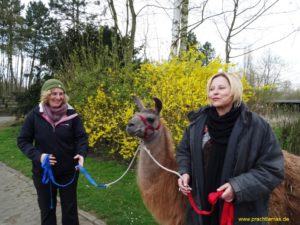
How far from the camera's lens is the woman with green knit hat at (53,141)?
3.38 meters

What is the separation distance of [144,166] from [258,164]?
48.1 inches

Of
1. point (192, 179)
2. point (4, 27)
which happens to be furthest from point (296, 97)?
point (192, 179)

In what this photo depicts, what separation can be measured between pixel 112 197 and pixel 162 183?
9.51 feet

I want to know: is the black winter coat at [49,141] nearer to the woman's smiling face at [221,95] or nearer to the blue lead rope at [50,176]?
the blue lead rope at [50,176]

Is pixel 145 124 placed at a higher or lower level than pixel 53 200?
higher

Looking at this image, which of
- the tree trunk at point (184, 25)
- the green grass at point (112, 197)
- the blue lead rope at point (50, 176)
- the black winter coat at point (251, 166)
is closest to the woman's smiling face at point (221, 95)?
the black winter coat at point (251, 166)

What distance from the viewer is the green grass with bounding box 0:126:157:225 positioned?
4809 mm

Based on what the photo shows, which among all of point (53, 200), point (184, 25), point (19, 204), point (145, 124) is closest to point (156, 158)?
point (145, 124)

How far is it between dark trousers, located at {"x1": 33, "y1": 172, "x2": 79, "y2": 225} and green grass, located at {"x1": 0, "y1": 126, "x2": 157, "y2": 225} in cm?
119

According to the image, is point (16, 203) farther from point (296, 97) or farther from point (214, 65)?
point (296, 97)

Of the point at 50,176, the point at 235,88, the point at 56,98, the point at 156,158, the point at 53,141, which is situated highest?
the point at 235,88

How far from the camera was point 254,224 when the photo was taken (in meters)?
2.28

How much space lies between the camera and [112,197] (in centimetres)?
570

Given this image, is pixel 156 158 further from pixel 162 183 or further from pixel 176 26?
pixel 176 26
